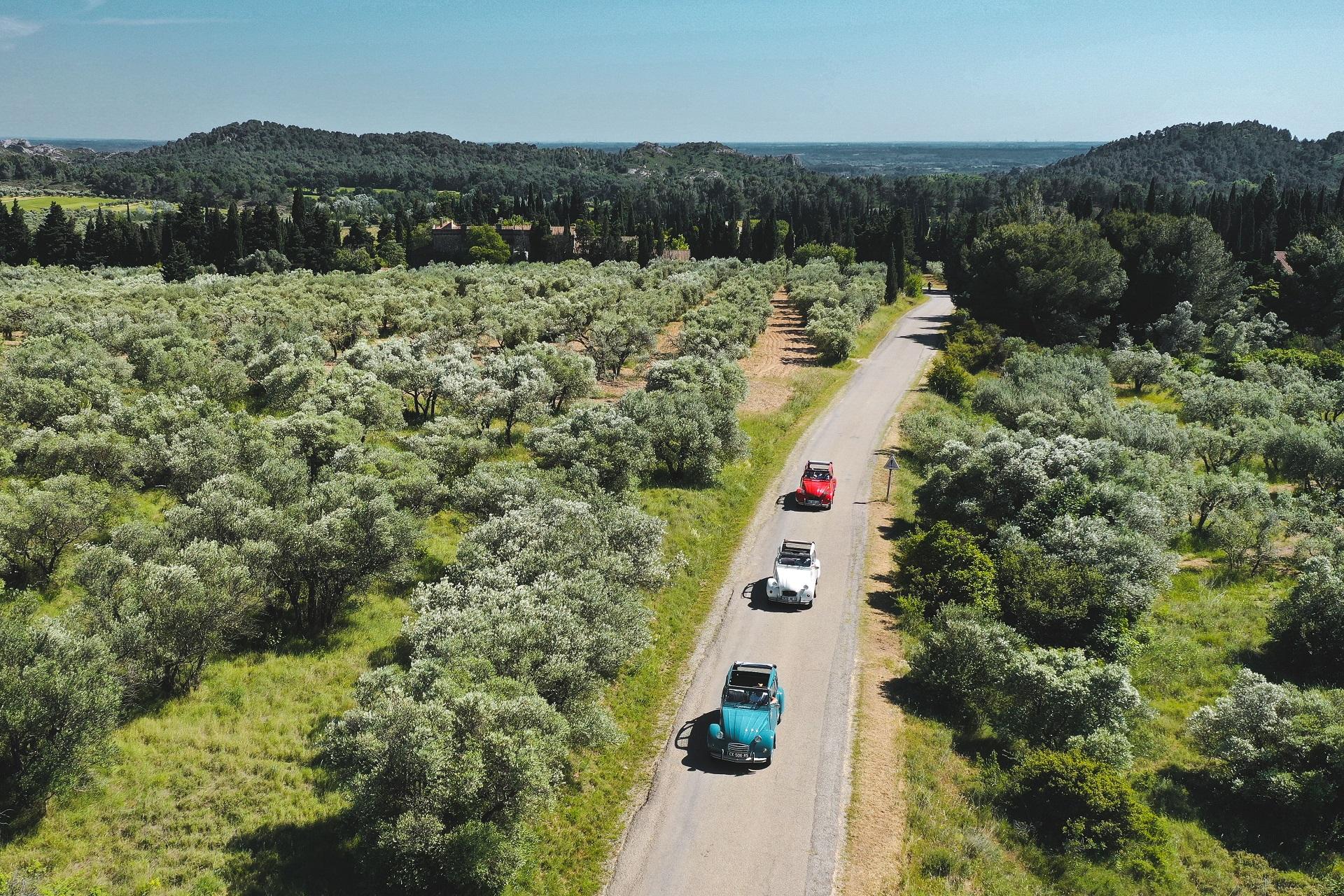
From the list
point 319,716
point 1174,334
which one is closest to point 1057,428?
point 319,716

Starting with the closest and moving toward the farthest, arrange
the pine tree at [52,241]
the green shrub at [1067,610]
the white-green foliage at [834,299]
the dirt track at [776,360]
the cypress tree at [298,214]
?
1. the green shrub at [1067,610]
2. the dirt track at [776,360]
3. the white-green foliage at [834,299]
4. the pine tree at [52,241]
5. the cypress tree at [298,214]

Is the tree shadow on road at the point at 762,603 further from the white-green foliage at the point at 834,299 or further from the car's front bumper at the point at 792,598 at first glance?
the white-green foliage at the point at 834,299

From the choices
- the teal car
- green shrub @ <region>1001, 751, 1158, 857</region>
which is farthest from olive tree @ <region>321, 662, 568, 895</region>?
green shrub @ <region>1001, 751, 1158, 857</region>

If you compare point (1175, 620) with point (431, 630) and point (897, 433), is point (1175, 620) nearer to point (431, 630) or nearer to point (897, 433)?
point (897, 433)

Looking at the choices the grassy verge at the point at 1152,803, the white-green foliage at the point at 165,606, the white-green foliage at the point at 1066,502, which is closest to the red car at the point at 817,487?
the white-green foliage at the point at 1066,502

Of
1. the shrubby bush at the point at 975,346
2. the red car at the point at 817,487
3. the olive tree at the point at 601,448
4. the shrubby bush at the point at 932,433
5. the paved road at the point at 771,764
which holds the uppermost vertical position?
the shrubby bush at the point at 975,346

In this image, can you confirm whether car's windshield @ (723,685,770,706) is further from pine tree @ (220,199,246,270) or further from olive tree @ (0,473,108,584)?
pine tree @ (220,199,246,270)

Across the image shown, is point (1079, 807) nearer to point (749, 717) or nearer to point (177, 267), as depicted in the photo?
point (749, 717)
